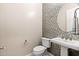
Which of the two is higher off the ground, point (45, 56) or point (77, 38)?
point (77, 38)

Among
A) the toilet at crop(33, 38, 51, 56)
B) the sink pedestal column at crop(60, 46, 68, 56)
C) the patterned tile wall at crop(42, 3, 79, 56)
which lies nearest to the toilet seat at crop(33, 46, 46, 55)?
the toilet at crop(33, 38, 51, 56)

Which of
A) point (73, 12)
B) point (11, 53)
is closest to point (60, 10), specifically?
point (73, 12)

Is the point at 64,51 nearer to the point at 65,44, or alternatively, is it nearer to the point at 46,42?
the point at 65,44

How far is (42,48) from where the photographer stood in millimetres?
2275

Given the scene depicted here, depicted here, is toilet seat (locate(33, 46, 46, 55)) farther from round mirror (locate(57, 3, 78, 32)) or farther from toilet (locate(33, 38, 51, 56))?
round mirror (locate(57, 3, 78, 32))

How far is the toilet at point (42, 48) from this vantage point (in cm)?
226

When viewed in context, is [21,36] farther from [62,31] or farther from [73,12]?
[73,12]

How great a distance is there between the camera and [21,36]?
230 centimetres

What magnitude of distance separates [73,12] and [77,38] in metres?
0.46

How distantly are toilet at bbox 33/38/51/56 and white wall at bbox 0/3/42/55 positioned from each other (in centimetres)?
9

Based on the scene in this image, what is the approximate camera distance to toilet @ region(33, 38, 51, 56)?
88.9 inches

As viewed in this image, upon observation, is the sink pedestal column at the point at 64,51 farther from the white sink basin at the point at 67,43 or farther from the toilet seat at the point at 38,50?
the toilet seat at the point at 38,50

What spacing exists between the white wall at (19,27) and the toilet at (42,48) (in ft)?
0.28

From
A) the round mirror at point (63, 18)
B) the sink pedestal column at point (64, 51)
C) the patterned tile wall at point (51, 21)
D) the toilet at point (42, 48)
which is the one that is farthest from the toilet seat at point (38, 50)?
the round mirror at point (63, 18)
